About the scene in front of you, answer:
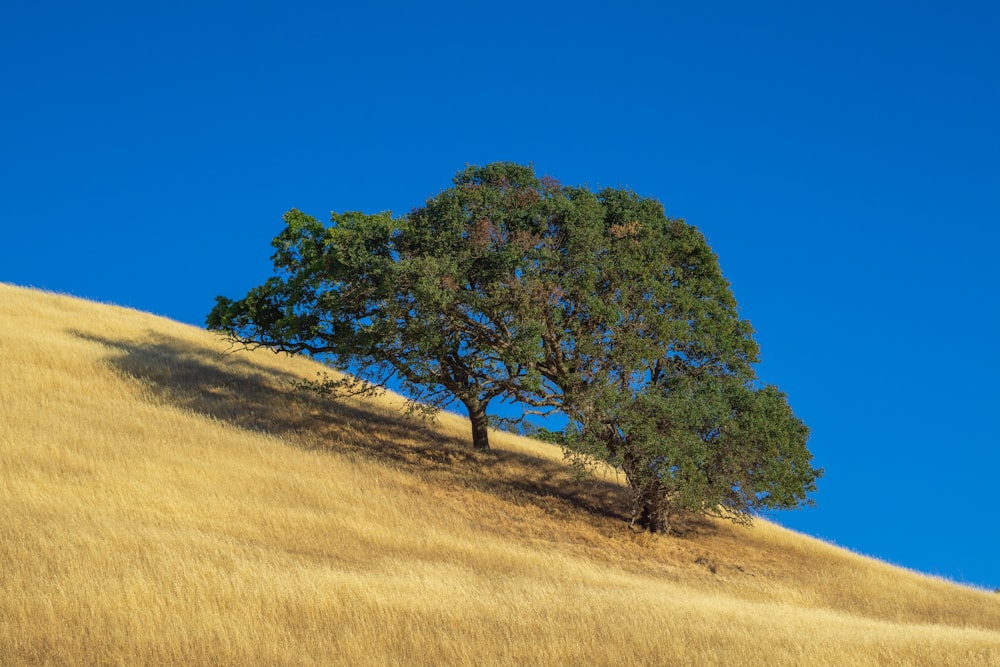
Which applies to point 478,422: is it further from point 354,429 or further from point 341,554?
point 341,554

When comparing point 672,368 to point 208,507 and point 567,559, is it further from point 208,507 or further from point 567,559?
point 208,507

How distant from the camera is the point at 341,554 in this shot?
734 inches

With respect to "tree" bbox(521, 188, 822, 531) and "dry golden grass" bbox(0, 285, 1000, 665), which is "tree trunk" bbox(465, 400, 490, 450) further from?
"tree" bbox(521, 188, 822, 531)

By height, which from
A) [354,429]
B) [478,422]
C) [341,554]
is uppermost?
[478,422]

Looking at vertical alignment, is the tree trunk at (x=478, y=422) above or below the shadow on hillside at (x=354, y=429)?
above

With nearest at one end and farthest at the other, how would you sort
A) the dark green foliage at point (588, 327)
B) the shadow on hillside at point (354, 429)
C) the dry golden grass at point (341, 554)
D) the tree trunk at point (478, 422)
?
the dry golden grass at point (341, 554) < the dark green foliage at point (588, 327) < the shadow on hillside at point (354, 429) < the tree trunk at point (478, 422)

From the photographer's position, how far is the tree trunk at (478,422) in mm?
32281

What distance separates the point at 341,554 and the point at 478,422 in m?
14.4

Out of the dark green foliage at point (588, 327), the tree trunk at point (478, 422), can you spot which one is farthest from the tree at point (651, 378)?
the tree trunk at point (478, 422)

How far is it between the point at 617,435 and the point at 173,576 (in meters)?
14.4

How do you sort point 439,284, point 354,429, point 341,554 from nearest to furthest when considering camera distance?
point 341,554, point 439,284, point 354,429

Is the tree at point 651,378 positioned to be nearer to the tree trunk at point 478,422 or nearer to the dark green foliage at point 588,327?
the dark green foliage at point 588,327

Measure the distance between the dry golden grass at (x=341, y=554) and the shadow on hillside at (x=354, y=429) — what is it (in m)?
0.13

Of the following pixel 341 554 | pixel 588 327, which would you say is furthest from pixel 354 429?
pixel 341 554
